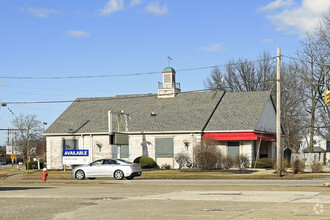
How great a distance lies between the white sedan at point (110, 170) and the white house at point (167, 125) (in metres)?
8.54

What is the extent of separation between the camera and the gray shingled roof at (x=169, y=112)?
4501 cm

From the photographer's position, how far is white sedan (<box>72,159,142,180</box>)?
105 ft

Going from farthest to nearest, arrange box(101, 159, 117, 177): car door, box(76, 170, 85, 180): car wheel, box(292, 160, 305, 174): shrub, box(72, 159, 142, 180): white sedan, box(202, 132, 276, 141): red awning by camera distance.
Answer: box(202, 132, 276, 141): red awning
box(292, 160, 305, 174): shrub
box(76, 170, 85, 180): car wheel
box(101, 159, 117, 177): car door
box(72, 159, 142, 180): white sedan

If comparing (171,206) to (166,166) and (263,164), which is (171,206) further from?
(166,166)

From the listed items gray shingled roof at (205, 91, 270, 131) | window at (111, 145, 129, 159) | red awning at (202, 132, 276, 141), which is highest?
gray shingled roof at (205, 91, 270, 131)

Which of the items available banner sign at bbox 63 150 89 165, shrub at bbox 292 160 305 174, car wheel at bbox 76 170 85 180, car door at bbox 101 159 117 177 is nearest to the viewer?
car door at bbox 101 159 117 177

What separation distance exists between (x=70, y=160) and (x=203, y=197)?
25.4 m

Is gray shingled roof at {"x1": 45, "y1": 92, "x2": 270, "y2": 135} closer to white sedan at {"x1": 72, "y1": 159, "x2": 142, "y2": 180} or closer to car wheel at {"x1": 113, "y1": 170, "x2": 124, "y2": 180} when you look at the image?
white sedan at {"x1": 72, "y1": 159, "x2": 142, "y2": 180}

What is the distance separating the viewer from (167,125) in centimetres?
4584

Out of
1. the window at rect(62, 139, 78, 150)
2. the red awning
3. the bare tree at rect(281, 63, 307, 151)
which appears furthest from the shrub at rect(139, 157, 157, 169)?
the bare tree at rect(281, 63, 307, 151)

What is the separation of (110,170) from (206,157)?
9.85 meters

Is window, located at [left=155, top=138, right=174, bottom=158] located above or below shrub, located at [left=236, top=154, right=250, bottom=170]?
above

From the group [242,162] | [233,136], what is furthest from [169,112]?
[242,162]

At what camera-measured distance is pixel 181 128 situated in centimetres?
4475
